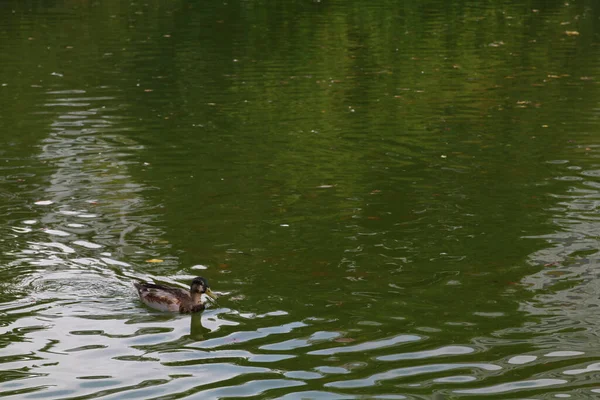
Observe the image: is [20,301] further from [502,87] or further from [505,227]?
[502,87]

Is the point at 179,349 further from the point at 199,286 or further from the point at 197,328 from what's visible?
the point at 199,286

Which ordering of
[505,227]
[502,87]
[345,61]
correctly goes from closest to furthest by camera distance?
[505,227]
[502,87]
[345,61]

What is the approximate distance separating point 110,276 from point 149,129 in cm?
848

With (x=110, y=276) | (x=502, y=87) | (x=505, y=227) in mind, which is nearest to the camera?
(x=110, y=276)

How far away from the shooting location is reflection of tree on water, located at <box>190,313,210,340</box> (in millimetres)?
9340

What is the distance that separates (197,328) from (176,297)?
387mm

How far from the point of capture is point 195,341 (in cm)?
921

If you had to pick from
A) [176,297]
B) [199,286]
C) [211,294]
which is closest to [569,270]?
[211,294]

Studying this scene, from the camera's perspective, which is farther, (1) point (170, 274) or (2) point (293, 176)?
(2) point (293, 176)

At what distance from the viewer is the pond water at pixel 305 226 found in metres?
8.61

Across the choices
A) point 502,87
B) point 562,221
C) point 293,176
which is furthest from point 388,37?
point 562,221

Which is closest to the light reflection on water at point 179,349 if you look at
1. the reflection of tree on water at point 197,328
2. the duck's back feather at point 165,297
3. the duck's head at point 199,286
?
the reflection of tree on water at point 197,328

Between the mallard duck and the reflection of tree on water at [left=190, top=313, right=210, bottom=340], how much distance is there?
7cm

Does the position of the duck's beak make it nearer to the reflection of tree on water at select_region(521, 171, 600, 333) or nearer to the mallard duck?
the mallard duck
